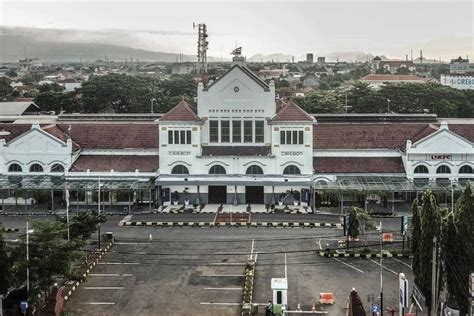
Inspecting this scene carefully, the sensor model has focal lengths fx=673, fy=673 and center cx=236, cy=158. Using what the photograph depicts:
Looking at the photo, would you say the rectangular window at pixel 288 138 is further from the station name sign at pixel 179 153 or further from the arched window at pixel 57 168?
the arched window at pixel 57 168

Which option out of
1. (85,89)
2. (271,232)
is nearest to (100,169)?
(271,232)

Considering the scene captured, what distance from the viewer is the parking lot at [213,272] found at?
3039 cm

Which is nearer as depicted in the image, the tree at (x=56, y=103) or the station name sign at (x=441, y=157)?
the station name sign at (x=441, y=157)

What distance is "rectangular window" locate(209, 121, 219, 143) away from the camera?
172ft

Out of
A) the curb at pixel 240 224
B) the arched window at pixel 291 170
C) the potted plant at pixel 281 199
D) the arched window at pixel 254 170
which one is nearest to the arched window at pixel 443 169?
the arched window at pixel 291 170

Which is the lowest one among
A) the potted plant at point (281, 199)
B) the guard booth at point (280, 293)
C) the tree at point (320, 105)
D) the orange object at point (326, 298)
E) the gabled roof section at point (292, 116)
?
the orange object at point (326, 298)

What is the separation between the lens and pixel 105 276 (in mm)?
34312

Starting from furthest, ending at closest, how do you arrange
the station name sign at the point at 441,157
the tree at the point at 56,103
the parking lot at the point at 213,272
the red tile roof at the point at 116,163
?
1. the tree at the point at 56,103
2. the red tile roof at the point at 116,163
3. the station name sign at the point at 441,157
4. the parking lot at the point at 213,272

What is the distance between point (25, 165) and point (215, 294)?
26394 mm

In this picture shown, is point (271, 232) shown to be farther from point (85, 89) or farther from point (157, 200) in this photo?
point (85, 89)

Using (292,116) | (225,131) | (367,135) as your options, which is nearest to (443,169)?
(367,135)

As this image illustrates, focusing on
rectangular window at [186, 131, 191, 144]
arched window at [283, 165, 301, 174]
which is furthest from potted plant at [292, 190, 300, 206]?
rectangular window at [186, 131, 191, 144]

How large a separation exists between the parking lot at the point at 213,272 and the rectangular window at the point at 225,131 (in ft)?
34.0

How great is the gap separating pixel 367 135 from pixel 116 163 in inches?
788
